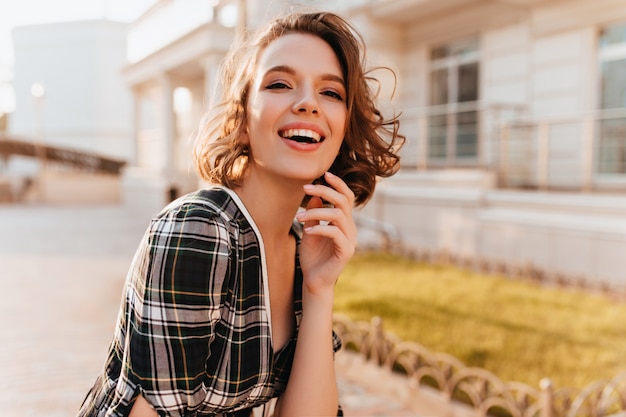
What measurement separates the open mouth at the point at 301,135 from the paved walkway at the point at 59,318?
2.81 metres

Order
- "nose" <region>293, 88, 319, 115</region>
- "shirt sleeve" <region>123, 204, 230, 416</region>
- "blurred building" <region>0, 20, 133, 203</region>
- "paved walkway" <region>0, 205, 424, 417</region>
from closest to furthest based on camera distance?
"shirt sleeve" <region>123, 204, 230, 416</region>, "nose" <region>293, 88, 319, 115</region>, "paved walkway" <region>0, 205, 424, 417</region>, "blurred building" <region>0, 20, 133, 203</region>

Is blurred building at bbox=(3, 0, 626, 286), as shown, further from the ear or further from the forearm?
the forearm

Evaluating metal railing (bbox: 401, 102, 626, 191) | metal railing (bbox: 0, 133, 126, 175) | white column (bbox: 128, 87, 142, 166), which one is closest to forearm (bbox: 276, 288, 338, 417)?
metal railing (bbox: 401, 102, 626, 191)

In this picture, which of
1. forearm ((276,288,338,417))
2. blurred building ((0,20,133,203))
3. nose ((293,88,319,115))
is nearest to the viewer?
nose ((293,88,319,115))

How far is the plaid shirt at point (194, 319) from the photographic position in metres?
1.32

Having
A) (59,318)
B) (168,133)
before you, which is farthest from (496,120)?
(168,133)

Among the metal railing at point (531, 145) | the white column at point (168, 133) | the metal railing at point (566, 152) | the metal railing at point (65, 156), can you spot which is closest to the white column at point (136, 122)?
the white column at point (168, 133)

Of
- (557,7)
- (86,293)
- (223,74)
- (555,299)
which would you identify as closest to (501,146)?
(557,7)

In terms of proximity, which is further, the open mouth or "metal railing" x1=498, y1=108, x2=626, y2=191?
"metal railing" x1=498, y1=108, x2=626, y2=191

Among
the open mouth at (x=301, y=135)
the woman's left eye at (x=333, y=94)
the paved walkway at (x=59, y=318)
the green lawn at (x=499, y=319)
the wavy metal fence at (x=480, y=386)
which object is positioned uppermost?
the woman's left eye at (x=333, y=94)

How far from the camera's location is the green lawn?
460 cm

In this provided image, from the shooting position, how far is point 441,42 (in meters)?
13.1

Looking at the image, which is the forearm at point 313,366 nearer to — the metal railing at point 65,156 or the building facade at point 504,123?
the building facade at point 504,123

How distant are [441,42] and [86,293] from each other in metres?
9.21
